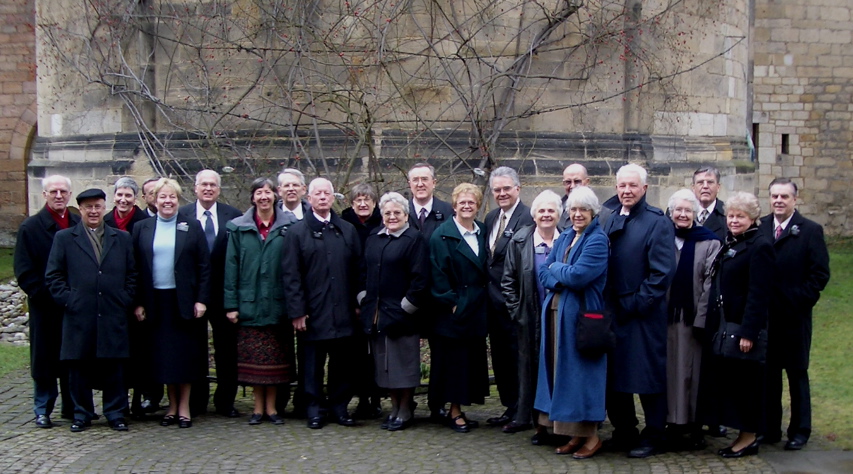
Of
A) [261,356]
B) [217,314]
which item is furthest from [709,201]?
[217,314]

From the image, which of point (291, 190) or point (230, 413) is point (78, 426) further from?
point (291, 190)

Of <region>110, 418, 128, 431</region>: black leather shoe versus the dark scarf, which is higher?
the dark scarf

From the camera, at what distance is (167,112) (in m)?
11.9

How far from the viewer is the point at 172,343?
23.1 feet

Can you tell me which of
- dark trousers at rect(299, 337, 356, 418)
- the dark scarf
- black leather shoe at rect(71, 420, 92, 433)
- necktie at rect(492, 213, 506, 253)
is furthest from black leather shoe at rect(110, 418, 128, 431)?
the dark scarf

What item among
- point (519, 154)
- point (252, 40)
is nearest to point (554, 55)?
point (519, 154)

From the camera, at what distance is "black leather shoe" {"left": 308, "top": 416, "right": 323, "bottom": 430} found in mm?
6996

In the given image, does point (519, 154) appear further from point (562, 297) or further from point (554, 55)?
point (562, 297)

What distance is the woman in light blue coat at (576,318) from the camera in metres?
6.01

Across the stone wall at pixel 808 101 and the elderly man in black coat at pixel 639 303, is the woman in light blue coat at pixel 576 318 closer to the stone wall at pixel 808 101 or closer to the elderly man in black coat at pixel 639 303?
the elderly man in black coat at pixel 639 303

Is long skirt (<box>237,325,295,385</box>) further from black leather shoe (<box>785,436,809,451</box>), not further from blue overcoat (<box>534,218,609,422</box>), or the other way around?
black leather shoe (<box>785,436,809,451</box>)

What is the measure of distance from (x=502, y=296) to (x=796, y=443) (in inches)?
82.7

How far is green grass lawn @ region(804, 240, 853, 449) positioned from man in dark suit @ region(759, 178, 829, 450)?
438mm

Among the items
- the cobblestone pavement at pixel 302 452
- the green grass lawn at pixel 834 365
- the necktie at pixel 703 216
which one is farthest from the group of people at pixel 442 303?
the green grass lawn at pixel 834 365
